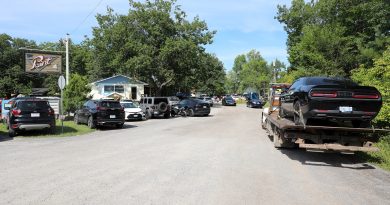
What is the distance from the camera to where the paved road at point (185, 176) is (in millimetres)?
6234

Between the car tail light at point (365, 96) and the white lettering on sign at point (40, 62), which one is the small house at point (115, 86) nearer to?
the white lettering on sign at point (40, 62)

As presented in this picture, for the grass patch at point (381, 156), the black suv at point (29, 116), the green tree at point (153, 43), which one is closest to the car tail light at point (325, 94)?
the grass patch at point (381, 156)

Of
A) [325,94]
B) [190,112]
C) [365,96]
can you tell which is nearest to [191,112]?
[190,112]

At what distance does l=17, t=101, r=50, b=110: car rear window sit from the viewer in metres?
16.6

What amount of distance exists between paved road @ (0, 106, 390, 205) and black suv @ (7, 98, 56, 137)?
4.10 metres

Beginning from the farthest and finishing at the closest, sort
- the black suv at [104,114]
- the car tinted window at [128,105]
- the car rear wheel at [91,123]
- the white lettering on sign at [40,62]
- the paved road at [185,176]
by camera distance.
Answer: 1. the white lettering on sign at [40,62]
2. the car tinted window at [128,105]
3. the car rear wheel at [91,123]
4. the black suv at [104,114]
5. the paved road at [185,176]

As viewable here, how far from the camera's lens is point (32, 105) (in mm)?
16797

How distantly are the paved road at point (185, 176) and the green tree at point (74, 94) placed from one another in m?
13.2

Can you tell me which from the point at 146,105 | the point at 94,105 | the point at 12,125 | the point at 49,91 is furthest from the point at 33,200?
the point at 49,91

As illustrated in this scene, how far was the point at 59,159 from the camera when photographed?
33.1ft

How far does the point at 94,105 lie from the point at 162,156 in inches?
454

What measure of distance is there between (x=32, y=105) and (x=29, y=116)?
54 cm

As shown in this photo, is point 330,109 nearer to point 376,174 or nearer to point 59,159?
point 376,174

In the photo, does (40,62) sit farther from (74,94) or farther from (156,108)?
(156,108)
